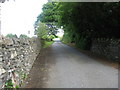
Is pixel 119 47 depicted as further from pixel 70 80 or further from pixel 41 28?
pixel 41 28

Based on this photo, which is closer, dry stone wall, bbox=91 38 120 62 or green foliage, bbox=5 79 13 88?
green foliage, bbox=5 79 13 88

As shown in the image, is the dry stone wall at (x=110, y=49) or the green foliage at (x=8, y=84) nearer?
the green foliage at (x=8, y=84)

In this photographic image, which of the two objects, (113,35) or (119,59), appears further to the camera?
(113,35)

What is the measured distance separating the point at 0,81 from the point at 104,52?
9952 millimetres

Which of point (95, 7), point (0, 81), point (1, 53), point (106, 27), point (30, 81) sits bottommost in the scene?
point (30, 81)

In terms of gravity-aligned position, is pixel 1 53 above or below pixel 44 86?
above

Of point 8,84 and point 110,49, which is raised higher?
point 110,49

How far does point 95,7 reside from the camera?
974 centimetres

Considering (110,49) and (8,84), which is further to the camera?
(110,49)

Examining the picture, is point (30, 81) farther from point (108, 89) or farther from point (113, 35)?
point (113, 35)

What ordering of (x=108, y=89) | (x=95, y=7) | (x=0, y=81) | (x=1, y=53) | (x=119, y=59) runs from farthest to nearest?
(x=95, y=7)
(x=119, y=59)
(x=108, y=89)
(x=1, y=53)
(x=0, y=81)

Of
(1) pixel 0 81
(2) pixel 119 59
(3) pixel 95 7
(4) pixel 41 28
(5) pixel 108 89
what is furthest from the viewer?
(4) pixel 41 28

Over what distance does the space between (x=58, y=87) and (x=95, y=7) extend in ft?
25.0

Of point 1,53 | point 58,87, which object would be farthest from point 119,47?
point 1,53
